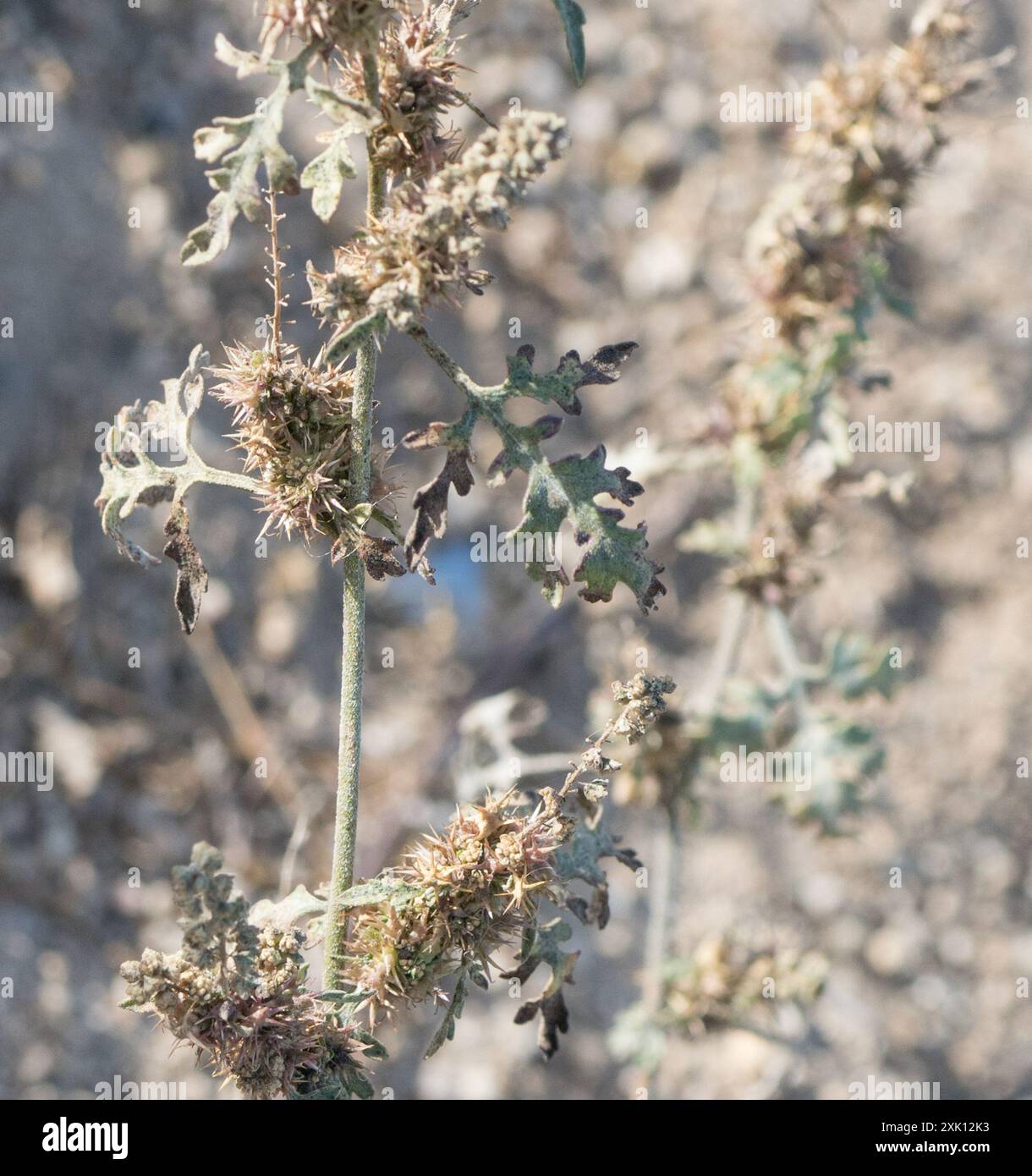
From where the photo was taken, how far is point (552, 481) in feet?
5.77

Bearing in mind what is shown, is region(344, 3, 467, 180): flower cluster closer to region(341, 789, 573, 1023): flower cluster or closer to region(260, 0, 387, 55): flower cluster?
region(260, 0, 387, 55): flower cluster

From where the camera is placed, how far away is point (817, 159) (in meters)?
2.83

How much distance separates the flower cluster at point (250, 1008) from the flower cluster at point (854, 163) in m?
2.02

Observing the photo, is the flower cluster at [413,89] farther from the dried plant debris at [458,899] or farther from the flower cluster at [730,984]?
the flower cluster at [730,984]

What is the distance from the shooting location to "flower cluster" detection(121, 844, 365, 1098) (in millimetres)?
1627

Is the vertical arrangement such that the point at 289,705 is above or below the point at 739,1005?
above

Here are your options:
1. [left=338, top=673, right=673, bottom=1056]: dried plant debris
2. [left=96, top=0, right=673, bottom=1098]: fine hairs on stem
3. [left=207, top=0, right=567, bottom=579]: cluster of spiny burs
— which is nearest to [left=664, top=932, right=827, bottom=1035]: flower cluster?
[left=96, top=0, right=673, bottom=1098]: fine hairs on stem

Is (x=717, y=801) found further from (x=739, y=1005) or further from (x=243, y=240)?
(x=243, y=240)

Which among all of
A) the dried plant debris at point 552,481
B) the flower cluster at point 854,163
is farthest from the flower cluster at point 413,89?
the flower cluster at point 854,163

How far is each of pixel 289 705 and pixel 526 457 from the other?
2549 millimetres

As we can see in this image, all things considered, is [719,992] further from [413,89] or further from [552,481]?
[413,89]

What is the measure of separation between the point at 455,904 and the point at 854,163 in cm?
206

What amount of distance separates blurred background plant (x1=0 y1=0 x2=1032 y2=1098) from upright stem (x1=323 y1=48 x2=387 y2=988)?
190 cm

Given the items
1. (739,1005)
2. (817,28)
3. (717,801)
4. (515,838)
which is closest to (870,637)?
(717,801)
